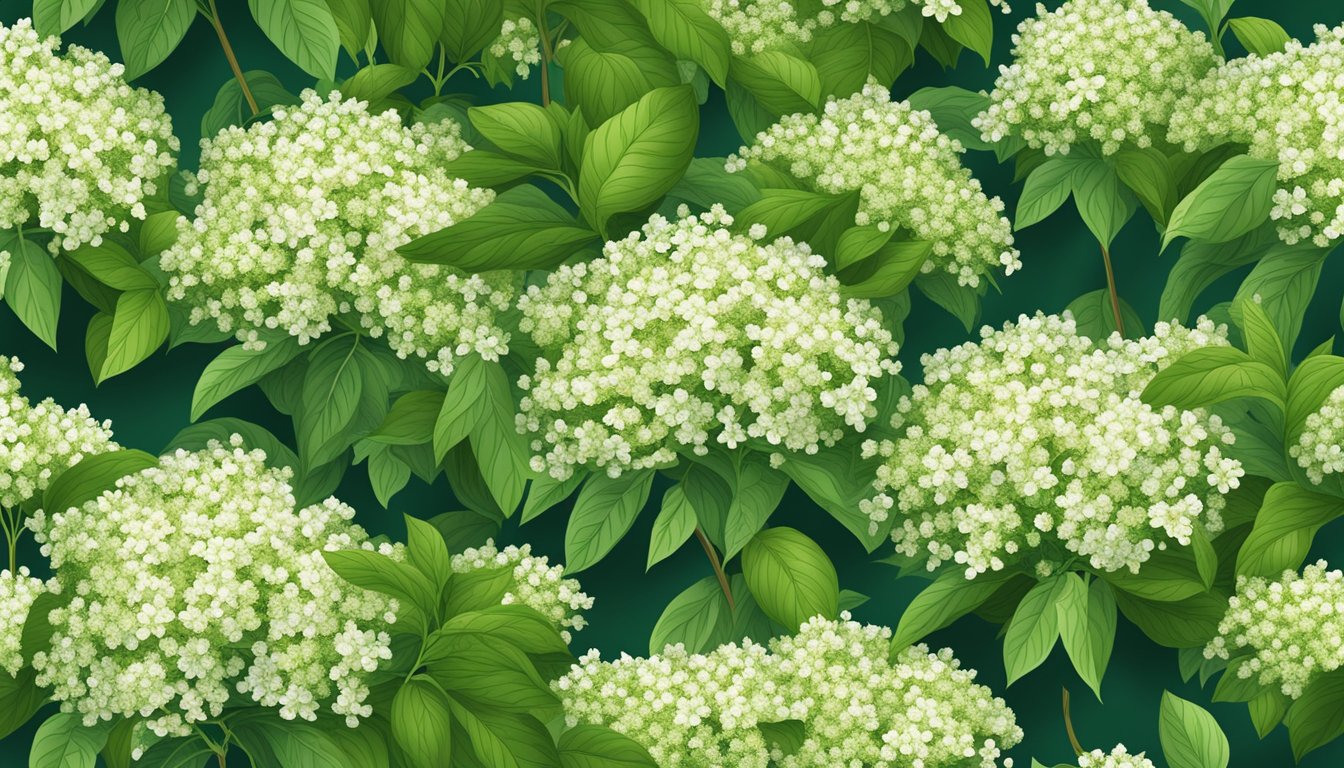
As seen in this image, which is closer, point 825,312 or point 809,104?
point 825,312

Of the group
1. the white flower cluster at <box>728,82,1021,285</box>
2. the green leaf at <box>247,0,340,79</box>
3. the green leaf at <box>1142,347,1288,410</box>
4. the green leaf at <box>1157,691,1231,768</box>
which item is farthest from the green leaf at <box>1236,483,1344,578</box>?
the green leaf at <box>247,0,340,79</box>

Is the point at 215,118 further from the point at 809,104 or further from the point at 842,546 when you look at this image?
the point at 842,546

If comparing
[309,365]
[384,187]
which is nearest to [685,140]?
[384,187]

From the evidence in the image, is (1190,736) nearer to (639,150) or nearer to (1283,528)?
(1283,528)

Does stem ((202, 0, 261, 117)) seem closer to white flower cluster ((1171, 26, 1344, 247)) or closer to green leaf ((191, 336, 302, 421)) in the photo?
green leaf ((191, 336, 302, 421))

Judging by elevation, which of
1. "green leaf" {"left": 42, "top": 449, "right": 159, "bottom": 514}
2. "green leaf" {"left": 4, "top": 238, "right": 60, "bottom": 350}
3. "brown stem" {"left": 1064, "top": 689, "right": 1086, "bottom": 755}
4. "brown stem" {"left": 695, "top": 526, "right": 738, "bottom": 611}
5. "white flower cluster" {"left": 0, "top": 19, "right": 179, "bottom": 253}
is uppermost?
"white flower cluster" {"left": 0, "top": 19, "right": 179, "bottom": 253}

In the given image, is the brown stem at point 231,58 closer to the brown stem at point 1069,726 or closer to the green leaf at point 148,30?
the green leaf at point 148,30
